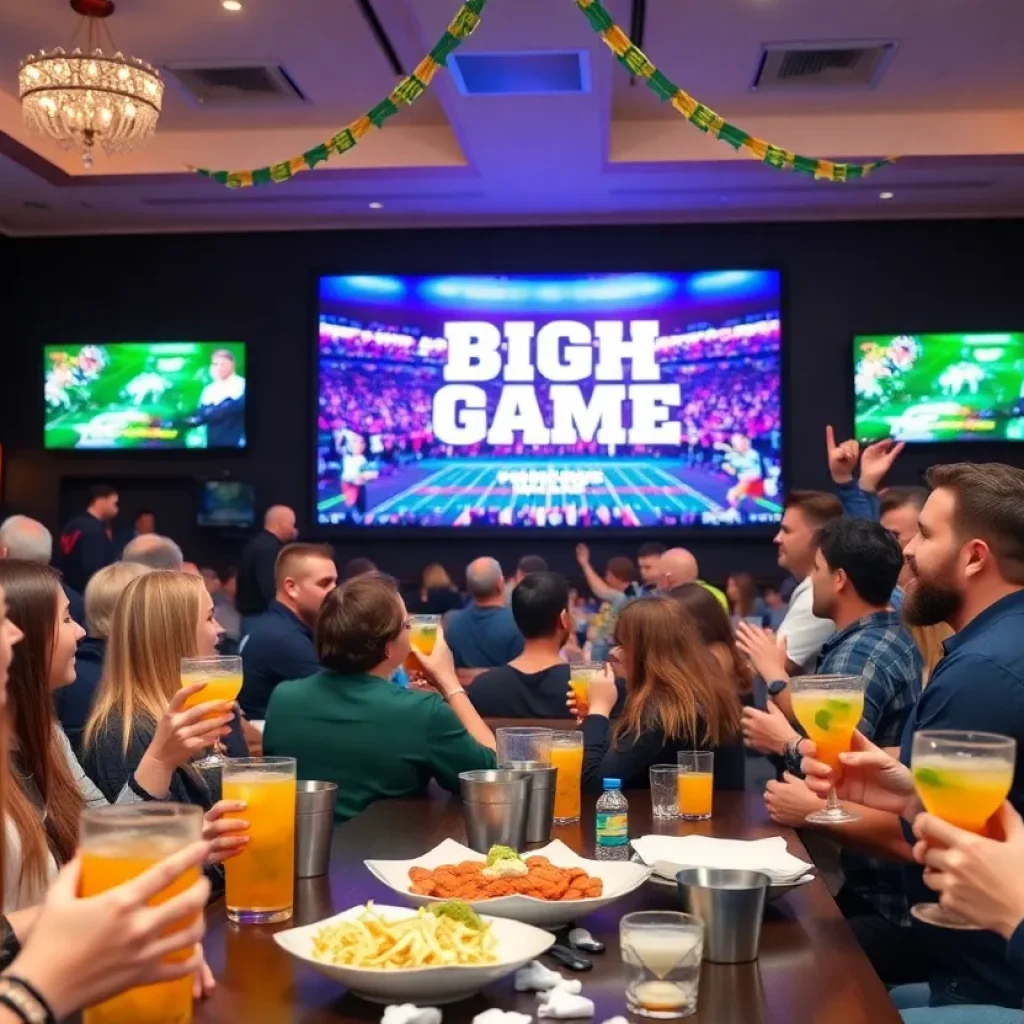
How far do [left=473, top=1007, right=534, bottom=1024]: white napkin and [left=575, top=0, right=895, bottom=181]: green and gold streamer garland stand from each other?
4267mm

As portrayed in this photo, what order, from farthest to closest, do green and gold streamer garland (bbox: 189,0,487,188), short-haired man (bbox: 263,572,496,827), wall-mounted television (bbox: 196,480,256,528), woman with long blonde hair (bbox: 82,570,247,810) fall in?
wall-mounted television (bbox: 196,480,256,528) < green and gold streamer garland (bbox: 189,0,487,188) < short-haired man (bbox: 263,572,496,827) < woman with long blonde hair (bbox: 82,570,247,810)

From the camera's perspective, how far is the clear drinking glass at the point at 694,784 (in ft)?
8.85

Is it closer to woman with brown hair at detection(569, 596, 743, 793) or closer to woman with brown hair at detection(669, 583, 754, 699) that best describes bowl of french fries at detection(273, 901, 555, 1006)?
woman with brown hair at detection(569, 596, 743, 793)

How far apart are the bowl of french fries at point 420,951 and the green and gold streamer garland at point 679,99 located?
4126 millimetres

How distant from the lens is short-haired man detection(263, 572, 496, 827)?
3008mm

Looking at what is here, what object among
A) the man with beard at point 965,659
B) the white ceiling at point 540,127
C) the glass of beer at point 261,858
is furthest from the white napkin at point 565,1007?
the white ceiling at point 540,127

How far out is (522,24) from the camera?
6148 millimetres

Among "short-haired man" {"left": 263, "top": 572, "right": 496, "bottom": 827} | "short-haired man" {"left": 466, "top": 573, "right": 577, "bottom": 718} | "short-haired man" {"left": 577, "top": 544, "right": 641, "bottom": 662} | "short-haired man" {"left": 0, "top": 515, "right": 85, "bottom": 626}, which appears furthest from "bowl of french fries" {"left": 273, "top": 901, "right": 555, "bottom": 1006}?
"short-haired man" {"left": 577, "top": 544, "right": 641, "bottom": 662}

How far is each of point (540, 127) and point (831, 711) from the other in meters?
5.58

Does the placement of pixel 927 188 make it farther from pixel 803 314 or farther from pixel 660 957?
pixel 660 957

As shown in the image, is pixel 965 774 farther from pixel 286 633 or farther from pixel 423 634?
pixel 286 633

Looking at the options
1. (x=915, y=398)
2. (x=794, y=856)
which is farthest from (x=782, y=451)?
(x=794, y=856)

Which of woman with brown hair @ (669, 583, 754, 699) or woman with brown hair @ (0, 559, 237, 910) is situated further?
woman with brown hair @ (669, 583, 754, 699)

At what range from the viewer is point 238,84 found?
763cm
